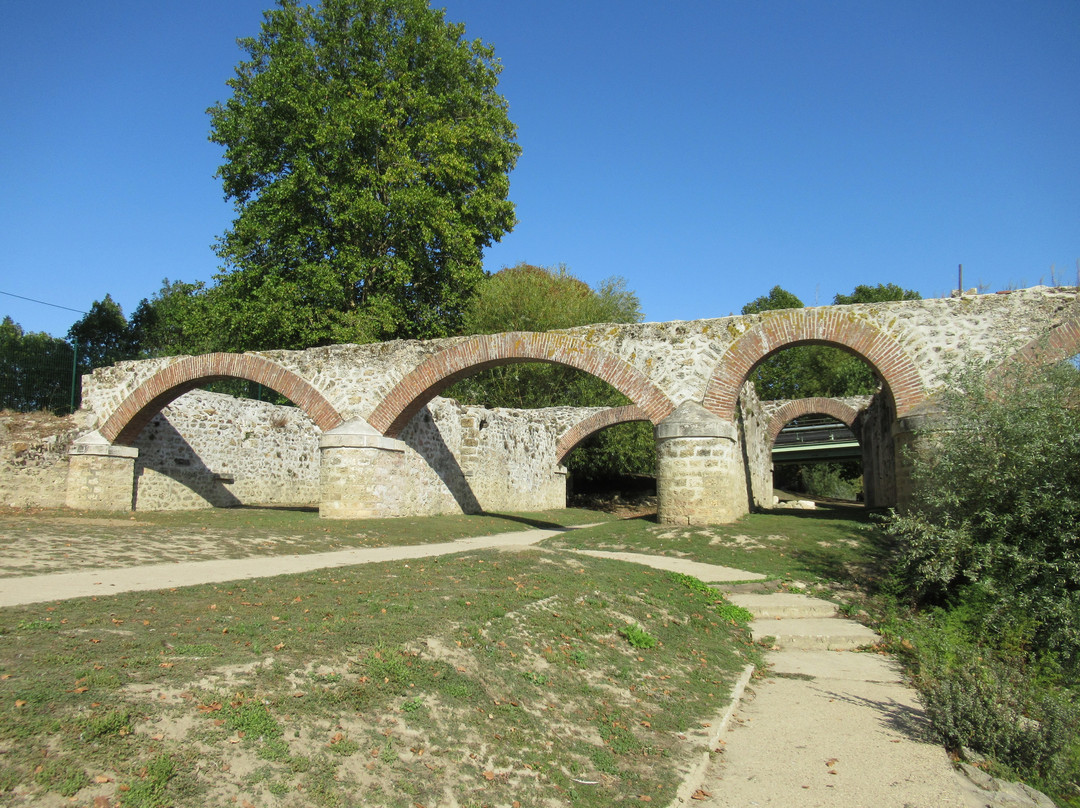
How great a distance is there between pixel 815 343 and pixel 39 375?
55.2 feet

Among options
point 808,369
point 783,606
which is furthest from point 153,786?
point 808,369

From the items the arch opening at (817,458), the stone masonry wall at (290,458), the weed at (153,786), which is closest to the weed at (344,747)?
the weed at (153,786)

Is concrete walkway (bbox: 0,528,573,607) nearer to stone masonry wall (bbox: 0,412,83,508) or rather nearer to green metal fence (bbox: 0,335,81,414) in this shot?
stone masonry wall (bbox: 0,412,83,508)

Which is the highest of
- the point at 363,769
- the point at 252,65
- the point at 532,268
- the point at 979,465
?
the point at 252,65

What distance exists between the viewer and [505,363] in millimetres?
12484

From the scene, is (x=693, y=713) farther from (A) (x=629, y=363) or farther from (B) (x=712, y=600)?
(A) (x=629, y=363)

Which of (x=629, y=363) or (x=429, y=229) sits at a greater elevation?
(x=429, y=229)

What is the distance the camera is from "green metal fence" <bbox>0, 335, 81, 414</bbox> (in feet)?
54.1

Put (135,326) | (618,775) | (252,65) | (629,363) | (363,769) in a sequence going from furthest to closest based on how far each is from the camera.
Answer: (135,326) → (252,65) → (629,363) → (618,775) → (363,769)

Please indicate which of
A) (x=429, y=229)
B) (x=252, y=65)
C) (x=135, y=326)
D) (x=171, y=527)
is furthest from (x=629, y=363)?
(x=135, y=326)

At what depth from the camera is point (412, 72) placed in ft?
62.3

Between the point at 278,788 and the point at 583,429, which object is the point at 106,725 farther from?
the point at 583,429

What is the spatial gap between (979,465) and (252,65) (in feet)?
66.4

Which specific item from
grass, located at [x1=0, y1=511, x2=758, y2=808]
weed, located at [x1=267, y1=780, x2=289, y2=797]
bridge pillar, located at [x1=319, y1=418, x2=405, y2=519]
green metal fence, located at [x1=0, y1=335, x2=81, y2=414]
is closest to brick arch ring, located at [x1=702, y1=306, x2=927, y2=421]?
grass, located at [x1=0, y1=511, x2=758, y2=808]
